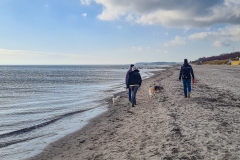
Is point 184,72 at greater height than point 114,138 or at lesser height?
greater

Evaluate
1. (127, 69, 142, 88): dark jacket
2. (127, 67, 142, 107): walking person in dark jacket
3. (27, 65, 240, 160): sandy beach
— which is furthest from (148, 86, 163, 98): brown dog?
(27, 65, 240, 160): sandy beach

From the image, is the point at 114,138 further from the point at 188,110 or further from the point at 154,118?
the point at 188,110

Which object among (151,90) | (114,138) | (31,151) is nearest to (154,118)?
(114,138)

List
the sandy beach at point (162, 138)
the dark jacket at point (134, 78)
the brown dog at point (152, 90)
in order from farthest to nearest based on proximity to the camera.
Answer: the brown dog at point (152, 90) < the dark jacket at point (134, 78) < the sandy beach at point (162, 138)

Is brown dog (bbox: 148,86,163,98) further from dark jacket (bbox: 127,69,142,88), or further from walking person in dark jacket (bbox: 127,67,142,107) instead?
dark jacket (bbox: 127,69,142,88)

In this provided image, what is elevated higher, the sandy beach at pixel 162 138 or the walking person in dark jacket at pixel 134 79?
the walking person in dark jacket at pixel 134 79

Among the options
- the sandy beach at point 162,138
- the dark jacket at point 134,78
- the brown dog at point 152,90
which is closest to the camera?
the sandy beach at point 162,138

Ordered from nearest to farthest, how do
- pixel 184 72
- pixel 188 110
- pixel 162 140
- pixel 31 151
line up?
pixel 162 140 → pixel 31 151 → pixel 188 110 → pixel 184 72

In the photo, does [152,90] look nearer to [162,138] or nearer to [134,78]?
[134,78]

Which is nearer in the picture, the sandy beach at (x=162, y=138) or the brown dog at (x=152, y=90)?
the sandy beach at (x=162, y=138)

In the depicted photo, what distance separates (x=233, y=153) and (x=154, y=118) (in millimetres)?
4535

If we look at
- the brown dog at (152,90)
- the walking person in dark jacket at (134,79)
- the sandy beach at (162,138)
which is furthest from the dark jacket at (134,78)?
the brown dog at (152,90)

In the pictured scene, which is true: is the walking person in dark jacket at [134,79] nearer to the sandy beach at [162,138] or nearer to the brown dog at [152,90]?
the sandy beach at [162,138]

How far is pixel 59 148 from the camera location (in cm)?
726
